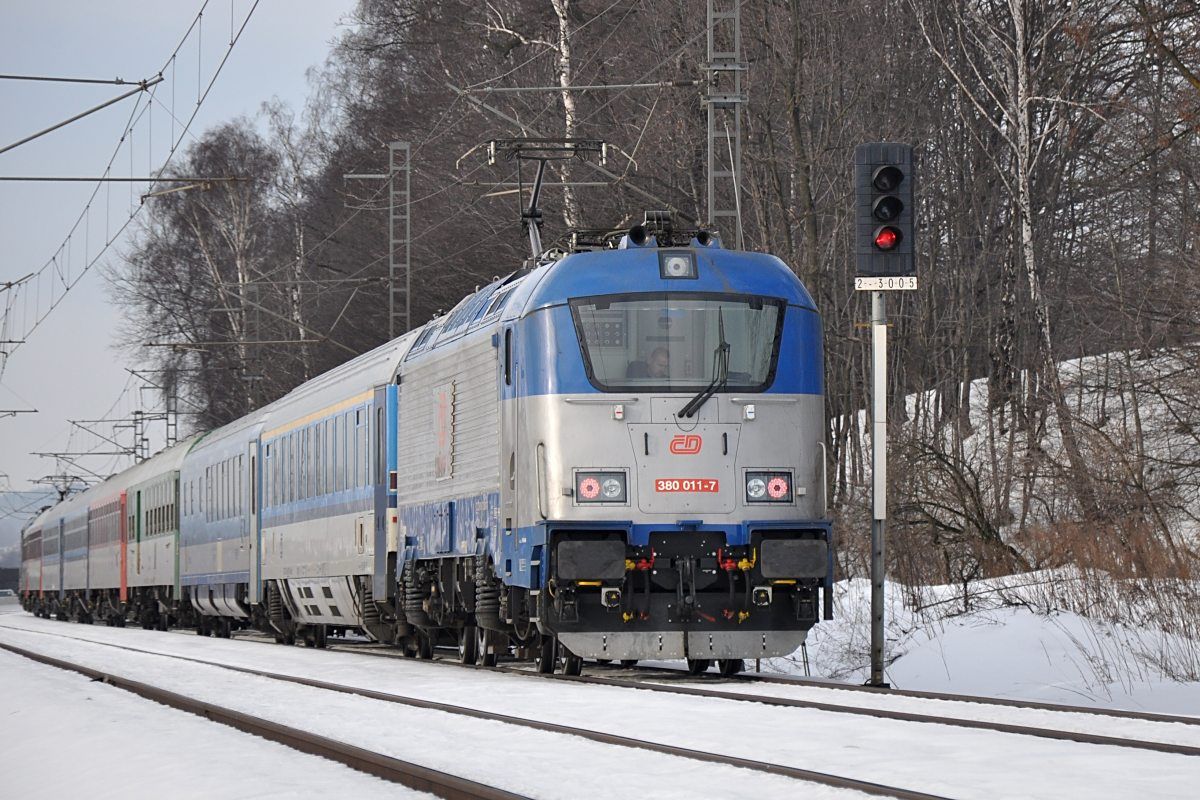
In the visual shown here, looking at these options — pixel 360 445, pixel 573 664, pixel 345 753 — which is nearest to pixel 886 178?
pixel 573 664

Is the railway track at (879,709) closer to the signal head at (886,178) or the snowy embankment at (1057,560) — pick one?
the snowy embankment at (1057,560)

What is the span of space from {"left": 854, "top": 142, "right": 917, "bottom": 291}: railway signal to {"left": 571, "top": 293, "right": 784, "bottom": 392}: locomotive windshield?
0.98 meters

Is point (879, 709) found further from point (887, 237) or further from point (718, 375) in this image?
point (887, 237)

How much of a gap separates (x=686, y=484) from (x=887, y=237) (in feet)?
8.13

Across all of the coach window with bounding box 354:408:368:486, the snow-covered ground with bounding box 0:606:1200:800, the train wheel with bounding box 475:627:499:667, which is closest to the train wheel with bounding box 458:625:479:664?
the train wheel with bounding box 475:627:499:667

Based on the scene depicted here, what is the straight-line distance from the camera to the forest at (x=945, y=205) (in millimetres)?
19891

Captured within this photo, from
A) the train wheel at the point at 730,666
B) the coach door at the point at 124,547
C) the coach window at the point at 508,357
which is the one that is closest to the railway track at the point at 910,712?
the train wheel at the point at 730,666

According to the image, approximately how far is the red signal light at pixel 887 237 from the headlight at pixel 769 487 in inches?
75.2

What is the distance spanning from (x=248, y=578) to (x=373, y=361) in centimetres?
801

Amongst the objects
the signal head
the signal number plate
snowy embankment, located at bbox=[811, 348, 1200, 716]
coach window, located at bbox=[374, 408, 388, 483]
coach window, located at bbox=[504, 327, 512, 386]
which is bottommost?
snowy embankment, located at bbox=[811, 348, 1200, 716]

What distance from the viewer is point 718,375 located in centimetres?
1429

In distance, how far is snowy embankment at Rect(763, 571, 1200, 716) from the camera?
13.2m

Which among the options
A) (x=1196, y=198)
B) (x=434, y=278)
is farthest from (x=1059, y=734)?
(x=434, y=278)

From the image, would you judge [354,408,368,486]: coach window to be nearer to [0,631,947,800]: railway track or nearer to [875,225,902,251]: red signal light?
[0,631,947,800]: railway track
